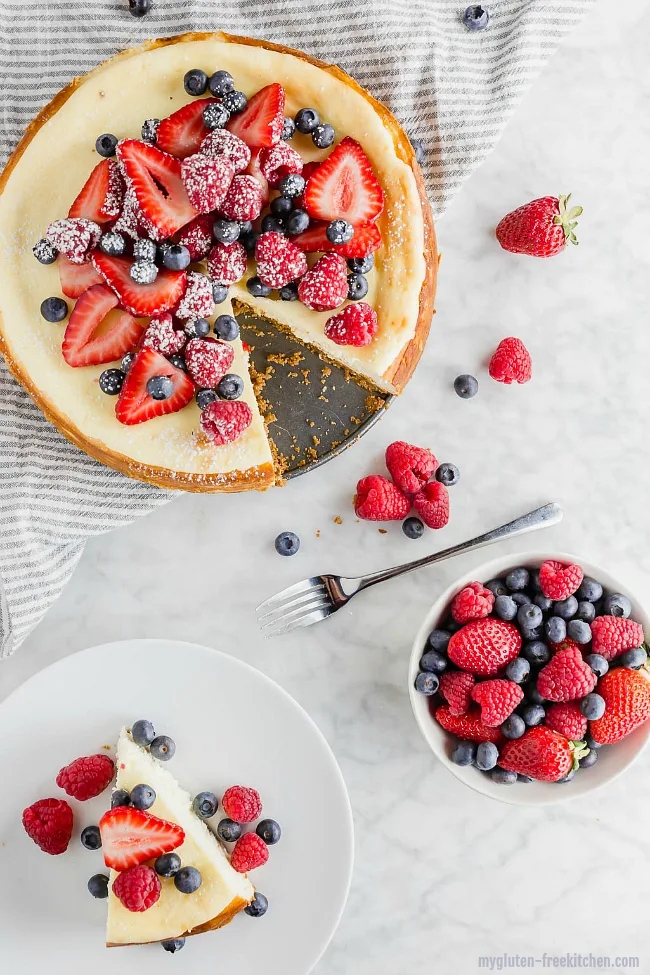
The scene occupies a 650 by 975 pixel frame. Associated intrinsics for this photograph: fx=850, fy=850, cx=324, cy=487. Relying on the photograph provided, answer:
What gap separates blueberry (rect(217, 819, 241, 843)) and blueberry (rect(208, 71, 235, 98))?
2229 millimetres

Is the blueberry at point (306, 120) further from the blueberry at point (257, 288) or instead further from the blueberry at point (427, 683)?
the blueberry at point (427, 683)

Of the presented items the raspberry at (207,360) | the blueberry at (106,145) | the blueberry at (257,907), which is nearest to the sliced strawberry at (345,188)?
the raspberry at (207,360)

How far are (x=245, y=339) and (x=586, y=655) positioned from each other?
57.2 inches

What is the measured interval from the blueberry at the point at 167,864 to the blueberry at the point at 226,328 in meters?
1.59

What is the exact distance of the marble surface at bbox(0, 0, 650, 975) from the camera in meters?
3.00

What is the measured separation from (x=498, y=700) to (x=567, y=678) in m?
0.22

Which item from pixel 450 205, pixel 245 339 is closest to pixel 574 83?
pixel 450 205

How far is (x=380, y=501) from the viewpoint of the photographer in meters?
2.84

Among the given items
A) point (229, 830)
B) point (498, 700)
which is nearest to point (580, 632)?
point (498, 700)

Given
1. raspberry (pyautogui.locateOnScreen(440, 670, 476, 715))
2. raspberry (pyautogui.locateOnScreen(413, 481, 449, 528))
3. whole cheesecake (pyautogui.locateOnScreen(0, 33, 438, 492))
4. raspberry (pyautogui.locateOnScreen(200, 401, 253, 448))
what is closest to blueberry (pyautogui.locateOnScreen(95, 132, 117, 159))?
whole cheesecake (pyautogui.locateOnScreen(0, 33, 438, 492))

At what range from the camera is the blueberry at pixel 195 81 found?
2377 millimetres

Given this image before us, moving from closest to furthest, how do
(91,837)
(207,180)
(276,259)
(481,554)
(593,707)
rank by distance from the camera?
1. (207,180)
2. (276,259)
3. (593,707)
4. (91,837)
5. (481,554)

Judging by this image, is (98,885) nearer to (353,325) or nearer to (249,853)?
(249,853)

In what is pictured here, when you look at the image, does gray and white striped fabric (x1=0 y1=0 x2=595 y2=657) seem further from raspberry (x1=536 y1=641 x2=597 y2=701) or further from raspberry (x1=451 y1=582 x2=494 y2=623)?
raspberry (x1=536 y1=641 x2=597 y2=701)
